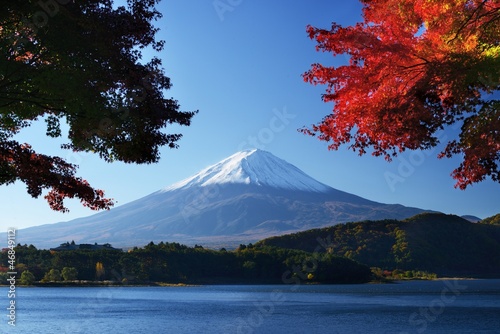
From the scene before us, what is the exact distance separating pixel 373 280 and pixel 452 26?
124m

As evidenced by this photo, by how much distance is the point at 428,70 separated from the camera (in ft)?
36.5

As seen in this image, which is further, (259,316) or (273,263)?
(273,263)

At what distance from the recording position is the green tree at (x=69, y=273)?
11481 cm

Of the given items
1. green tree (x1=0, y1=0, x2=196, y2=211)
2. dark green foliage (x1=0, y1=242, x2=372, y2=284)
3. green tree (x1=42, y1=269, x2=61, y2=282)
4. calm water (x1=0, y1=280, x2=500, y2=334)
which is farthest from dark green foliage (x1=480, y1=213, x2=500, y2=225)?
green tree (x1=0, y1=0, x2=196, y2=211)

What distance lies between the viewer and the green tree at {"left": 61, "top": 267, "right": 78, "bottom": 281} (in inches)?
4520

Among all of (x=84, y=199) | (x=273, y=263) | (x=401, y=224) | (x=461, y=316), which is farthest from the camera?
(x=401, y=224)

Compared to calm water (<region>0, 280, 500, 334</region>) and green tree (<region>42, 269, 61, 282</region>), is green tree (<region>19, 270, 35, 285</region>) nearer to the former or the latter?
green tree (<region>42, 269, 61, 282</region>)

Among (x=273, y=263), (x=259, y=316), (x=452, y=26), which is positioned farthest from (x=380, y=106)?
(x=273, y=263)

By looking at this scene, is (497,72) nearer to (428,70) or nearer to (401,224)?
(428,70)

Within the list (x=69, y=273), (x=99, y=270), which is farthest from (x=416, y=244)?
(x=69, y=273)

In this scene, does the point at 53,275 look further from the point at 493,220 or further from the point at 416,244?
the point at 493,220

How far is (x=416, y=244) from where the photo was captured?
14888 centimetres

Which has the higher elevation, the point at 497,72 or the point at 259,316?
the point at 497,72

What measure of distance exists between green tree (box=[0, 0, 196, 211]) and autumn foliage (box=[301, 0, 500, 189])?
3.33 m
